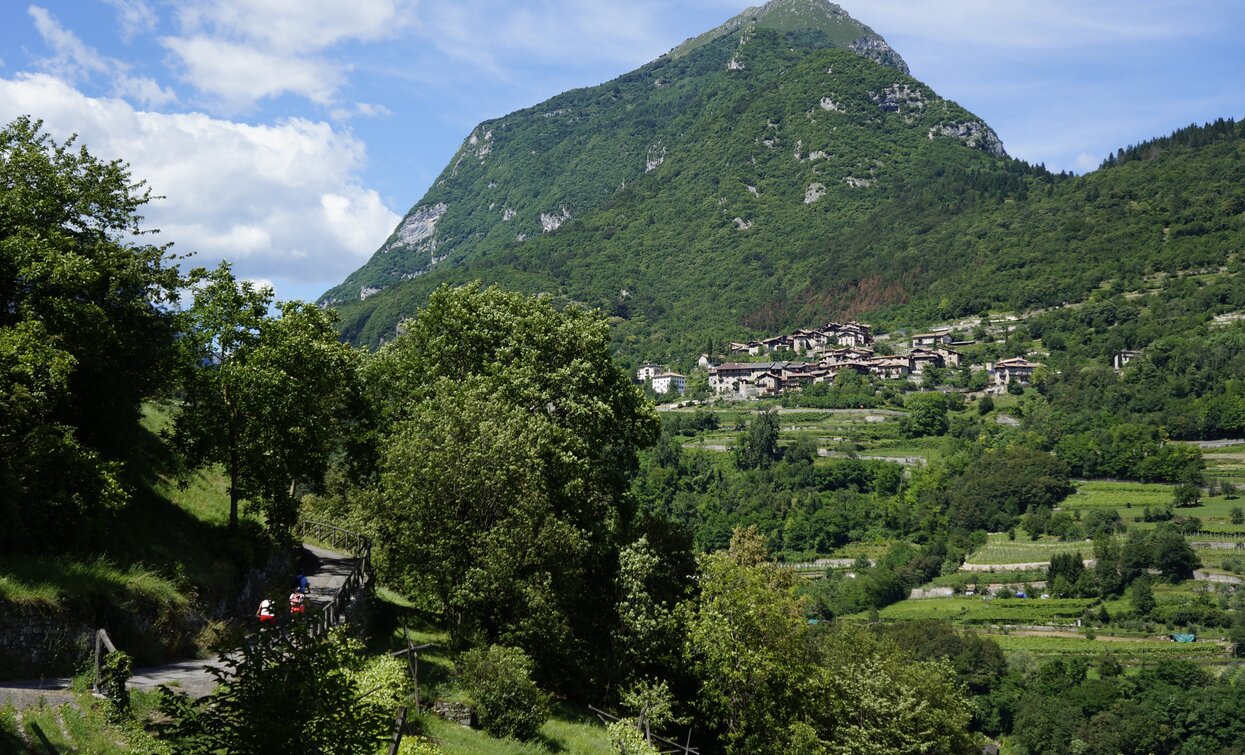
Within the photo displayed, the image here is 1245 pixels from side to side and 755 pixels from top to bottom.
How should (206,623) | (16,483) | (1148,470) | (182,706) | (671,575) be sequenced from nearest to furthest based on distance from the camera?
(182,706) → (16,483) → (206,623) → (671,575) → (1148,470)

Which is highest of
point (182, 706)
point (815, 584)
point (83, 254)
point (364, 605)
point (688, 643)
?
point (83, 254)

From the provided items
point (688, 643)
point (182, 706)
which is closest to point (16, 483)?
point (182, 706)

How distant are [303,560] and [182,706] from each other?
61.6 feet

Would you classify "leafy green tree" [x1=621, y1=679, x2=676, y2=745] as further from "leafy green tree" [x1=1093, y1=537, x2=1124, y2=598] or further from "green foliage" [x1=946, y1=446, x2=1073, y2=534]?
"green foliage" [x1=946, y1=446, x2=1073, y2=534]

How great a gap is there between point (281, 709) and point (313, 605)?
1072cm

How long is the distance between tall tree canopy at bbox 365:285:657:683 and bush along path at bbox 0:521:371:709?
1806mm

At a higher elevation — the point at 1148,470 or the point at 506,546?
the point at 506,546

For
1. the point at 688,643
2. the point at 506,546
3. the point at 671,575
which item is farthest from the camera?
the point at 671,575

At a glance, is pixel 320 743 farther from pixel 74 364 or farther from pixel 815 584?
pixel 815 584

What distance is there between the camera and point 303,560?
99.6ft

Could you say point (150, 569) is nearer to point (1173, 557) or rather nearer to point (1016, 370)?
point (1173, 557)

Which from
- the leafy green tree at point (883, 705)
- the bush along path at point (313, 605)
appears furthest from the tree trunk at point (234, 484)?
the leafy green tree at point (883, 705)

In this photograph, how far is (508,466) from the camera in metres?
27.4

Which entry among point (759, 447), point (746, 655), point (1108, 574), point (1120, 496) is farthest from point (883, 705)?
point (759, 447)
